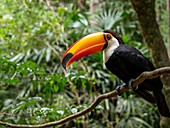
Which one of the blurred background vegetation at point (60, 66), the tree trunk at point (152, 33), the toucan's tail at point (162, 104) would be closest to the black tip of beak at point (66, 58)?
the toucan's tail at point (162, 104)

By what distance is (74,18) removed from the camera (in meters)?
2.77

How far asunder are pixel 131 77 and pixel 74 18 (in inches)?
59.8

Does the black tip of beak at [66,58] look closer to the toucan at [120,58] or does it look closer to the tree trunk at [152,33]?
the toucan at [120,58]

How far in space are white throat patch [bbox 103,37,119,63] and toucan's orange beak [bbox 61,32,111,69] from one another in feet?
0.12

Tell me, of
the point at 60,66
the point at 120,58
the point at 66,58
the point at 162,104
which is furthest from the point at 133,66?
the point at 60,66

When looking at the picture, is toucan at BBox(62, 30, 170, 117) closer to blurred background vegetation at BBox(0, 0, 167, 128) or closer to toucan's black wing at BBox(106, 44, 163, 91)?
toucan's black wing at BBox(106, 44, 163, 91)

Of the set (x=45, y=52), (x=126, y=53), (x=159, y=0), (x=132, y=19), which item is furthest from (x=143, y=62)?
(x=159, y=0)

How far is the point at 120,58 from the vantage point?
5.00ft

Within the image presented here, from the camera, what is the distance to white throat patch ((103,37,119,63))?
5.12 ft

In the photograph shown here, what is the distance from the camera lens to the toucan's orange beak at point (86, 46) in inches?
58.6

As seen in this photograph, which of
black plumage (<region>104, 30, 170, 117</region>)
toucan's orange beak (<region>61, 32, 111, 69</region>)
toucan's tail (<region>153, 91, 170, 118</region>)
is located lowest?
toucan's tail (<region>153, 91, 170, 118</region>)

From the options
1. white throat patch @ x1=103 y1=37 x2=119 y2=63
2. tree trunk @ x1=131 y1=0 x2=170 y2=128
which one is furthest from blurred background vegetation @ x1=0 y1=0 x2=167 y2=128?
white throat patch @ x1=103 y1=37 x2=119 y2=63

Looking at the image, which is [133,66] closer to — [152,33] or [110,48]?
[110,48]

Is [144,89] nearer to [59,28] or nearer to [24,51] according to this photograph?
[59,28]
